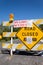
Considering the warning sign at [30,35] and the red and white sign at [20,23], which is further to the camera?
the red and white sign at [20,23]

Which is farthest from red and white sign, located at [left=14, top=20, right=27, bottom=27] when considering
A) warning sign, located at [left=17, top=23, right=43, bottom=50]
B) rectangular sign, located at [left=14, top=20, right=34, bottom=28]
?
warning sign, located at [left=17, top=23, right=43, bottom=50]

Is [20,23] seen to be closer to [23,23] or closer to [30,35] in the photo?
[23,23]

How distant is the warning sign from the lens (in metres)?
6.77

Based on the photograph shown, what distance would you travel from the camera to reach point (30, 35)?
22.4 ft

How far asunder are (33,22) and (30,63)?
162 cm

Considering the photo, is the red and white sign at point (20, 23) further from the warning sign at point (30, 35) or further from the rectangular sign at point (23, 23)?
the warning sign at point (30, 35)

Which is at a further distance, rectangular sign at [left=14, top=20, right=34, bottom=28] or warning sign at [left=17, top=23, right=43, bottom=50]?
rectangular sign at [left=14, top=20, right=34, bottom=28]

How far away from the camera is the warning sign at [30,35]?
6766 mm

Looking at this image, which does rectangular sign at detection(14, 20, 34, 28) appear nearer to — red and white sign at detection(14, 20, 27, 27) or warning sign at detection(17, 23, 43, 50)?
red and white sign at detection(14, 20, 27, 27)

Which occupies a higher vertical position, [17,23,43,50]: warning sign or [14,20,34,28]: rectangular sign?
[14,20,34,28]: rectangular sign

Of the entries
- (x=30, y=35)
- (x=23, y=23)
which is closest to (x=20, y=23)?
(x=23, y=23)

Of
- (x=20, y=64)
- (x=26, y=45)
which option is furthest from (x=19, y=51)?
(x=20, y=64)

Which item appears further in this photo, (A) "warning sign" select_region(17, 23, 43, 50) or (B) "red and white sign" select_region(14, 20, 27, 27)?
(B) "red and white sign" select_region(14, 20, 27, 27)

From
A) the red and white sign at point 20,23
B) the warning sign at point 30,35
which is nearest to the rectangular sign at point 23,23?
the red and white sign at point 20,23
